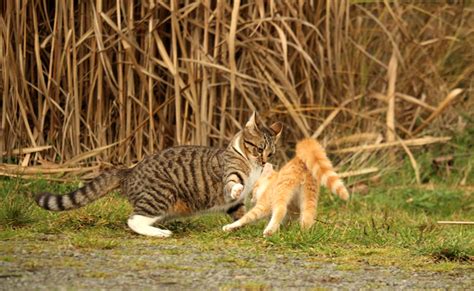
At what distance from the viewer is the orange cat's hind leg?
5.67 m

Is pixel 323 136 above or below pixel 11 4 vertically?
below

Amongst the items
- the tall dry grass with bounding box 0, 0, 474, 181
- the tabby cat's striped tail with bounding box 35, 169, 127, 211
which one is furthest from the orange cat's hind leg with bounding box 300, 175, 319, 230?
the tall dry grass with bounding box 0, 0, 474, 181

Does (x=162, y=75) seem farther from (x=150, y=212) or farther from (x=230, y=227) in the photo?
(x=230, y=227)

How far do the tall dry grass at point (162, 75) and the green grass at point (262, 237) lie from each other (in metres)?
0.57

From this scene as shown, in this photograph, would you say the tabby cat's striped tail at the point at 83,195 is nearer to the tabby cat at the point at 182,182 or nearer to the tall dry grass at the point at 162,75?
the tabby cat at the point at 182,182

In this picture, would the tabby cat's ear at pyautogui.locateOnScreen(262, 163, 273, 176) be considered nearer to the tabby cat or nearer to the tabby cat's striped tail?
the tabby cat

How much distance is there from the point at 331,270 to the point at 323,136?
135 inches

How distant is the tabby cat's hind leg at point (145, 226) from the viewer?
539 centimetres

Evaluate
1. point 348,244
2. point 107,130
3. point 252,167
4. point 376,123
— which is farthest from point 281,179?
point 376,123

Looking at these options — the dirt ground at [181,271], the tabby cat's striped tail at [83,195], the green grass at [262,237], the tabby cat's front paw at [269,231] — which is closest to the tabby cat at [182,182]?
the tabby cat's striped tail at [83,195]

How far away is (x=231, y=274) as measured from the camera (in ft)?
14.3

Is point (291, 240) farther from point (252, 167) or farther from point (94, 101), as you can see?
point (94, 101)

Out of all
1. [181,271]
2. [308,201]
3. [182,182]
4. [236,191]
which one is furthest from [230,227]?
[181,271]

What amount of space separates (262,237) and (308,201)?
1.77 ft
